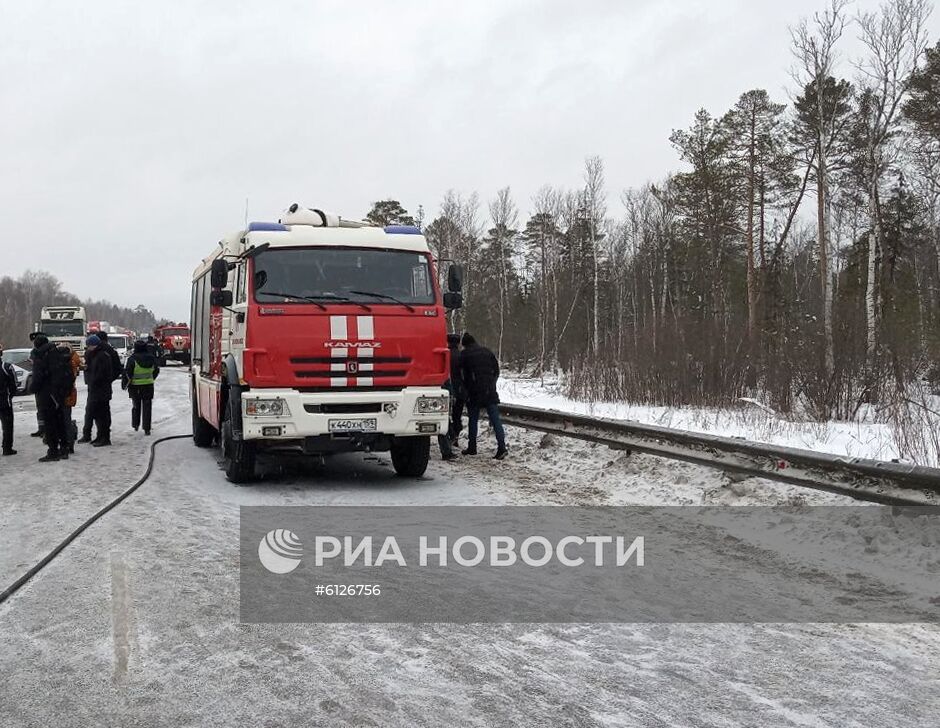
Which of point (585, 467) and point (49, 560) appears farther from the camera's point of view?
point (585, 467)

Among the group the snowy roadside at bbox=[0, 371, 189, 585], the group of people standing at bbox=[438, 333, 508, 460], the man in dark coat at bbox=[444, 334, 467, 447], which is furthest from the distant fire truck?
the group of people standing at bbox=[438, 333, 508, 460]

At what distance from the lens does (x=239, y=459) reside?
349 inches

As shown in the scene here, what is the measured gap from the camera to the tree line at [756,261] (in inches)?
542

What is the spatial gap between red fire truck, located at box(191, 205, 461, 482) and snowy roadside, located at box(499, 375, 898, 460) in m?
3.99

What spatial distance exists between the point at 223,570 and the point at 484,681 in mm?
2488

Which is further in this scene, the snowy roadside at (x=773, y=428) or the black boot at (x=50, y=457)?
the black boot at (x=50, y=457)

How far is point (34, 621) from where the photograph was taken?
4234 mm

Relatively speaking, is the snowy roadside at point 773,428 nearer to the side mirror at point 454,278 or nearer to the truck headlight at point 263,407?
the side mirror at point 454,278

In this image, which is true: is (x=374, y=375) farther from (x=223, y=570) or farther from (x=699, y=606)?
(x=699, y=606)

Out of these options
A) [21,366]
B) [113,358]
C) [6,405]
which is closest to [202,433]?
[113,358]

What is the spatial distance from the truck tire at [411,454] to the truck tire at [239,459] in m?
1.68

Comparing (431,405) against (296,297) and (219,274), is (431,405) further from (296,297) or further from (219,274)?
(219,274)

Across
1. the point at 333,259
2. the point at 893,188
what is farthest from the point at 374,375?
the point at 893,188

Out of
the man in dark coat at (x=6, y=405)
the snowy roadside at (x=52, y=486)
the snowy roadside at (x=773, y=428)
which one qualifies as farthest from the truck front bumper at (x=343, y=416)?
the man in dark coat at (x=6, y=405)
